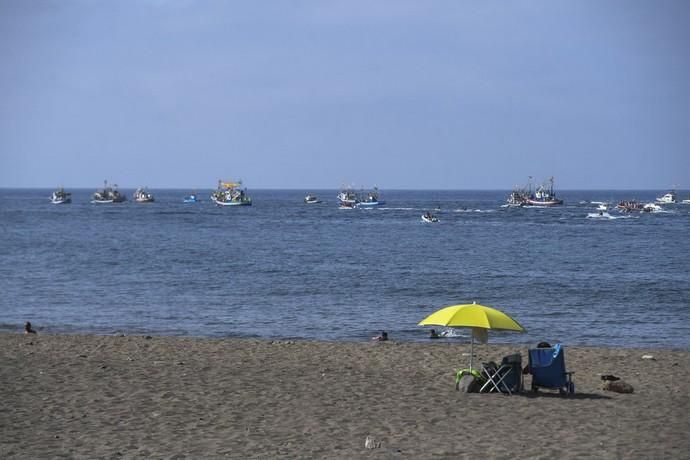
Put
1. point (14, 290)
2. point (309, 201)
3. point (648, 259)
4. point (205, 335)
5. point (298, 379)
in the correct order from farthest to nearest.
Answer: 1. point (309, 201)
2. point (648, 259)
3. point (14, 290)
4. point (205, 335)
5. point (298, 379)

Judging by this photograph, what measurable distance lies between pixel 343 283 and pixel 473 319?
25.5m

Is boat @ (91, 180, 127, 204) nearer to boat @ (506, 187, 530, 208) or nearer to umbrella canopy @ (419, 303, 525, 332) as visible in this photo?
boat @ (506, 187, 530, 208)

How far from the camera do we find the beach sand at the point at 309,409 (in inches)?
433

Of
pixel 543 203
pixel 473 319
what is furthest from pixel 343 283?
pixel 543 203

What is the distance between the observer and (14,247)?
207 ft

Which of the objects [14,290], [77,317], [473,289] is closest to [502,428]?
[77,317]

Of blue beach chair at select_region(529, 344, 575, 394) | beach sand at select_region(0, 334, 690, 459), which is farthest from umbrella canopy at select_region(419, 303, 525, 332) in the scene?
beach sand at select_region(0, 334, 690, 459)

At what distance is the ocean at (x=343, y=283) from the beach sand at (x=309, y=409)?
7.27 m

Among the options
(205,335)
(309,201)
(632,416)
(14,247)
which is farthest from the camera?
(309,201)

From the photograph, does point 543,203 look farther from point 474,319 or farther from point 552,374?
point 474,319

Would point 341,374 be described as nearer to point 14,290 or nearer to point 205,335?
point 205,335

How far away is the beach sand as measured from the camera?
36.1ft

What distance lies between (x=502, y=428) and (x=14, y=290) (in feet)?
98.6

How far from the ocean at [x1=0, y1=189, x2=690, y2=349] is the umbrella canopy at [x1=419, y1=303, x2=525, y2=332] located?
899 centimetres
